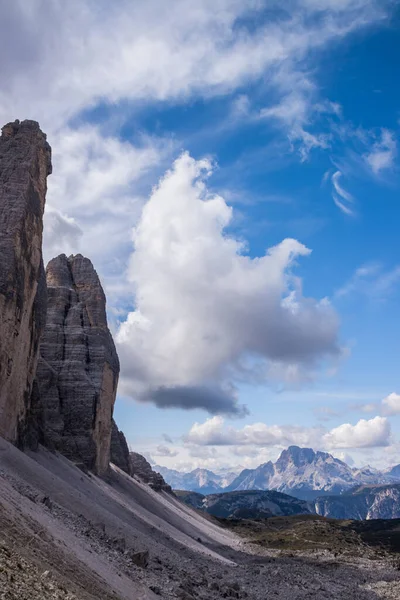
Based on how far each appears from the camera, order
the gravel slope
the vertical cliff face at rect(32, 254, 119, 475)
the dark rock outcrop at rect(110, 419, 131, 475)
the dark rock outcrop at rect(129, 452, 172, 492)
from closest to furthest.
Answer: the gravel slope < the vertical cliff face at rect(32, 254, 119, 475) < the dark rock outcrop at rect(110, 419, 131, 475) < the dark rock outcrop at rect(129, 452, 172, 492)

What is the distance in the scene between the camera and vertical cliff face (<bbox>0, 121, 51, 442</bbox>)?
4872 centimetres

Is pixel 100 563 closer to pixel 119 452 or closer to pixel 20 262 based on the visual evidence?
pixel 20 262

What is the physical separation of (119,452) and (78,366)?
110 ft

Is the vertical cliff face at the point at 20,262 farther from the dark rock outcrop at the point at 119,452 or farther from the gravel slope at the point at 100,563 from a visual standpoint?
the dark rock outcrop at the point at 119,452

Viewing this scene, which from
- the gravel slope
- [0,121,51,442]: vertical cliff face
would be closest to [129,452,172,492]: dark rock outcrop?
the gravel slope

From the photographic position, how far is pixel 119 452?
106 meters

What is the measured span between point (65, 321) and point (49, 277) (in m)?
10.7

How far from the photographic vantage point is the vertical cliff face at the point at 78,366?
246ft

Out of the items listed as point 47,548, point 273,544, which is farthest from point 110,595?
point 273,544

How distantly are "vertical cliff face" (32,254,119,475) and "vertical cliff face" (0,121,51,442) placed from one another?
16092mm

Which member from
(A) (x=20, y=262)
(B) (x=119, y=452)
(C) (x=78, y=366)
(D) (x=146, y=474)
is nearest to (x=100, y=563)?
(A) (x=20, y=262)

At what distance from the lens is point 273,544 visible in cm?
9956

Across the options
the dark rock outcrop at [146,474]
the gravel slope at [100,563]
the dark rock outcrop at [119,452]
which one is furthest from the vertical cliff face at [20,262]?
the dark rock outcrop at [146,474]

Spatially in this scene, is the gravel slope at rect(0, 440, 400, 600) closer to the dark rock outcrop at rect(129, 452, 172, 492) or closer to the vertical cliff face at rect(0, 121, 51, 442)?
the vertical cliff face at rect(0, 121, 51, 442)
